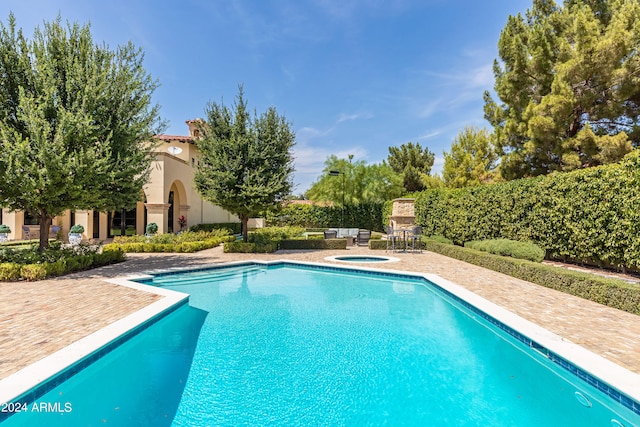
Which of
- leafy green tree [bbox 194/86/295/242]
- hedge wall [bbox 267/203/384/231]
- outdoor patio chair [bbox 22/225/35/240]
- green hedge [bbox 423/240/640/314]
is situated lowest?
green hedge [bbox 423/240/640/314]

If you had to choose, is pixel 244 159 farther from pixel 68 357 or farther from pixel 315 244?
pixel 68 357

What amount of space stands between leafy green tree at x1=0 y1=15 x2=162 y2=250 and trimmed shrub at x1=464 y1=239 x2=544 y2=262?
13801 millimetres

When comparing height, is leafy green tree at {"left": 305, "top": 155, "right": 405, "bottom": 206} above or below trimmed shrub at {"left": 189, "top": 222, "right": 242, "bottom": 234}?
above

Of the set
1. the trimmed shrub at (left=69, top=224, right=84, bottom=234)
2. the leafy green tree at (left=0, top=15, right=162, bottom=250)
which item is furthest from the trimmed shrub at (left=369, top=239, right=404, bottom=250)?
the trimmed shrub at (left=69, top=224, right=84, bottom=234)

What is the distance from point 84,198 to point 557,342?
1212 cm

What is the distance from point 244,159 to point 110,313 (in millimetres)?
10712

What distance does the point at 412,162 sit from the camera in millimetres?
40250

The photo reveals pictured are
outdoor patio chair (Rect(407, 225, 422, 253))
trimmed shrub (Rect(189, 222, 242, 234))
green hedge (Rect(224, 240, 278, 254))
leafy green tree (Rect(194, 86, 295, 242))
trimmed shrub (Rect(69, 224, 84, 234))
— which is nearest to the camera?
leafy green tree (Rect(194, 86, 295, 242))

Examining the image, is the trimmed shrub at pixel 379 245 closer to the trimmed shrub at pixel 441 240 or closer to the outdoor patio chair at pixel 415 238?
the outdoor patio chair at pixel 415 238

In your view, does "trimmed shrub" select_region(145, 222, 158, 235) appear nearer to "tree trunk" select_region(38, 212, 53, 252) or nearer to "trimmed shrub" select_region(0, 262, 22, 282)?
"tree trunk" select_region(38, 212, 53, 252)

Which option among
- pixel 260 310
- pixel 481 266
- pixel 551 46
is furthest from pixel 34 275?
pixel 551 46

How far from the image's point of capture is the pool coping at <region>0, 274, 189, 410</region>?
3190 millimetres

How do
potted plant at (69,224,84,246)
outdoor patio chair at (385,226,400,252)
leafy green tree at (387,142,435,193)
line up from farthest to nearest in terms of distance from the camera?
leafy green tree at (387,142,435,193)
potted plant at (69,224,84,246)
outdoor patio chair at (385,226,400,252)

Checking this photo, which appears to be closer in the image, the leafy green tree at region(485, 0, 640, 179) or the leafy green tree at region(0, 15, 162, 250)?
the leafy green tree at region(0, 15, 162, 250)
